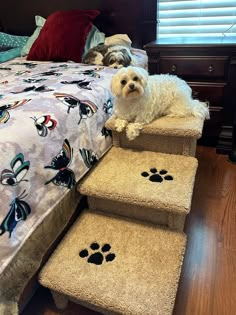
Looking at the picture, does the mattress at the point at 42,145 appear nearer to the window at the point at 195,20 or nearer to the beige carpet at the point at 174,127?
the beige carpet at the point at 174,127

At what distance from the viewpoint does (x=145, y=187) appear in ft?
3.90

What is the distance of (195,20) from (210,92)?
0.65 m

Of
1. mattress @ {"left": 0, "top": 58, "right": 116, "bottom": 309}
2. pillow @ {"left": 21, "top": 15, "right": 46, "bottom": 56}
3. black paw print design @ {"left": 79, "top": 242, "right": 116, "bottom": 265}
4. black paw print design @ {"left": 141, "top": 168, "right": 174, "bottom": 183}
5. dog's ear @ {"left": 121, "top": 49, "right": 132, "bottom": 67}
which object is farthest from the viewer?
pillow @ {"left": 21, "top": 15, "right": 46, "bottom": 56}

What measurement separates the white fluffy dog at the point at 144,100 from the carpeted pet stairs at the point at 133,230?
6 centimetres

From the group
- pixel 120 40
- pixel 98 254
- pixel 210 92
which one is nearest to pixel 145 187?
pixel 98 254

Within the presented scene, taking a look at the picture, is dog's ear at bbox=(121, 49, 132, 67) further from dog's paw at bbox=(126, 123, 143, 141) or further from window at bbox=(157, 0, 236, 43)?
dog's paw at bbox=(126, 123, 143, 141)

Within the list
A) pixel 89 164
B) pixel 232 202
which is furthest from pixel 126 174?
pixel 232 202

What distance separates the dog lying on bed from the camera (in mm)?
1712

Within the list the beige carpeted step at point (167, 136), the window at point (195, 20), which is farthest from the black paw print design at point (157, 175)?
the window at point (195, 20)

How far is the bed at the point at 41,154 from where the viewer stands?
88 cm

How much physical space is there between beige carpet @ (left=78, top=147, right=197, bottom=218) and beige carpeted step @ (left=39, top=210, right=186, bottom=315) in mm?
140

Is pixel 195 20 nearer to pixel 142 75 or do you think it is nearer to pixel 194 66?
pixel 194 66

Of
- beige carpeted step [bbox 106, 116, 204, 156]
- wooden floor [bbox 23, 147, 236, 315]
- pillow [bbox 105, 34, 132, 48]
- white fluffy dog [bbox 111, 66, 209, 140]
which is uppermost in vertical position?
pillow [bbox 105, 34, 132, 48]

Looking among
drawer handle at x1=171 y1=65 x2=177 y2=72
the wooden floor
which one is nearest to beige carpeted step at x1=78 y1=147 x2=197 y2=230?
the wooden floor
